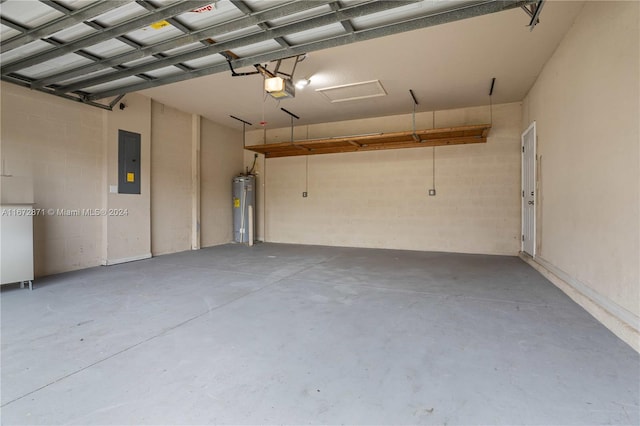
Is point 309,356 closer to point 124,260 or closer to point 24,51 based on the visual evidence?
point 24,51

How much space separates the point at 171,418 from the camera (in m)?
1.47

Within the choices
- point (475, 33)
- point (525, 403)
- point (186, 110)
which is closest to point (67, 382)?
point (525, 403)

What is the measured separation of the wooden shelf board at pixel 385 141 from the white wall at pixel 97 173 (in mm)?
1934

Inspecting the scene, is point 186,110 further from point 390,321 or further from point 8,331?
point 390,321

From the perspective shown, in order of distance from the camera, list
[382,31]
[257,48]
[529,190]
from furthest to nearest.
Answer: [529,190]
[257,48]
[382,31]

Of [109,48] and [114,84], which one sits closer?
[109,48]

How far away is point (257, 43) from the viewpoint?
340 cm

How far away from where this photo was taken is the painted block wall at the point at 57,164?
4.25 metres

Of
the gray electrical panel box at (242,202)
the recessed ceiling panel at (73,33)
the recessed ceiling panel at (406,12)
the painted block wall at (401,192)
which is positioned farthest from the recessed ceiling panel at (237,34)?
the gray electrical panel box at (242,202)

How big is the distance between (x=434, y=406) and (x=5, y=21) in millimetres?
4718

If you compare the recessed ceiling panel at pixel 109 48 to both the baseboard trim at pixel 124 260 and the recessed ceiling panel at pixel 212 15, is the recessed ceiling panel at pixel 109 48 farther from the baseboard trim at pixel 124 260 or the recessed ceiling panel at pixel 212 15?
the baseboard trim at pixel 124 260

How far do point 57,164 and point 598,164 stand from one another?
685cm

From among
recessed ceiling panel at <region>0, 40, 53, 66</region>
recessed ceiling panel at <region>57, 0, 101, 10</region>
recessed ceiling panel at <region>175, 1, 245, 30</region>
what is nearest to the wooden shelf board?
recessed ceiling panel at <region>175, 1, 245, 30</region>

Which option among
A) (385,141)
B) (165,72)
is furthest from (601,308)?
(165,72)
